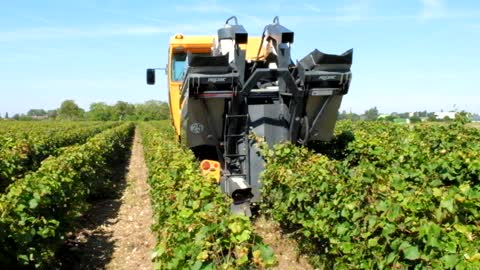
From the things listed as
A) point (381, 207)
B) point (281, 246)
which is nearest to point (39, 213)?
point (281, 246)

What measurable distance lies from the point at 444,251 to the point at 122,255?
486 cm

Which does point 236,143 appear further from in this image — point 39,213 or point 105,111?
point 105,111

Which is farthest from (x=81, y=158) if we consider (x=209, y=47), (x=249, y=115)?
(x=249, y=115)

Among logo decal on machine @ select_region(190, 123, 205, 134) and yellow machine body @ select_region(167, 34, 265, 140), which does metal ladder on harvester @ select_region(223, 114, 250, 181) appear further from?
yellow machine body @ select_region(167, 34, 265, 140)

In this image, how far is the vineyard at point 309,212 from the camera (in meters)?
3.79

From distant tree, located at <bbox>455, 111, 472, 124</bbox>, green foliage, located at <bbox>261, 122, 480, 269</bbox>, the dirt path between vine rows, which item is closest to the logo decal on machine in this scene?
green foliage, located at <bbox>261, 122, 480, 269</bbox>

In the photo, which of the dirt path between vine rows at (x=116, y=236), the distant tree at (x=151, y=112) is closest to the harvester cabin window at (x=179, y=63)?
the dirt path between vine rows at (x=116, y=236)

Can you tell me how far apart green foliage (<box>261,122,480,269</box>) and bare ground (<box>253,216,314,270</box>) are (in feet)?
0.55

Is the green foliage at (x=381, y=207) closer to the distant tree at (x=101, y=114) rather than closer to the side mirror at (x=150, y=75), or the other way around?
the side mirror at (x=150, y=75)

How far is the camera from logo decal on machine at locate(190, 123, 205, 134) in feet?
27.0

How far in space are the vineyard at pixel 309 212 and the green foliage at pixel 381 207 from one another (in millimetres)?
11

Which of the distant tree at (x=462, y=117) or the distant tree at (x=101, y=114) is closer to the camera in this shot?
the distant tree at (x=462, y=117)

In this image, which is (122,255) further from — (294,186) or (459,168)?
(459,168)

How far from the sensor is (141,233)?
849cm
